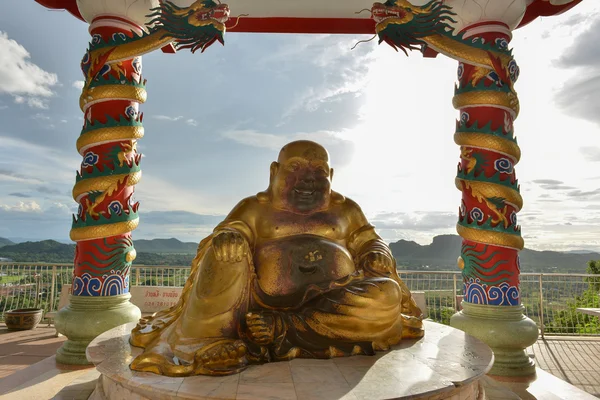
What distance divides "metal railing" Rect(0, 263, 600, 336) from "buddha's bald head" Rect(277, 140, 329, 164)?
15.3ft

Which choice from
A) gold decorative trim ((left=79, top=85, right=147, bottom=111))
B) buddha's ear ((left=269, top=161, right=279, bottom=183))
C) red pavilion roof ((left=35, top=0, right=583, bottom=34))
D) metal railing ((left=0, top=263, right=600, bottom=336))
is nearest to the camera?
buddha's ear ((left=269, top=161, right=279, bottom=183))

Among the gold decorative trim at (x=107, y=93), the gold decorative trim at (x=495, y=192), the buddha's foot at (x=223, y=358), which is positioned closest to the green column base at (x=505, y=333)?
the gold decorative trim at (x=495, y=192)

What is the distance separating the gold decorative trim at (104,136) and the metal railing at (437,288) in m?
3.30

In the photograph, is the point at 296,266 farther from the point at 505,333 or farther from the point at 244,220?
the point at 505,333

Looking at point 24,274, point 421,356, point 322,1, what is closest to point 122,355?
point 421,356

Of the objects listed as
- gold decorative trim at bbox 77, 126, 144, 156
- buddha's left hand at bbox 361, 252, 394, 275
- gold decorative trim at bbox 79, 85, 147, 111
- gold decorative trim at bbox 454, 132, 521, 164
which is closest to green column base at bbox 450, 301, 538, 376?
gold decorative trim at bbox 454, 132, 521, 164

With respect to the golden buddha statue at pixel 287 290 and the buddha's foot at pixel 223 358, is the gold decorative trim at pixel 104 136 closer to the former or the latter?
the golden buddha statue at pixel 287 290

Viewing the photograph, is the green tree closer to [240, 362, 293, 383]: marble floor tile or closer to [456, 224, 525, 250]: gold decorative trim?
[456, 224, 525, 250]: gold decorative trim

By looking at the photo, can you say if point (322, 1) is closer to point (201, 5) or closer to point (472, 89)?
point (201, 5)

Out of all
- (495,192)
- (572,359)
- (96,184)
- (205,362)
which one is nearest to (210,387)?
(205,362)

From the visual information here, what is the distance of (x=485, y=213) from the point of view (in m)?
4.50

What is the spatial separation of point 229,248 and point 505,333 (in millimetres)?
3290

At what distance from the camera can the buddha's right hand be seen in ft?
8.39

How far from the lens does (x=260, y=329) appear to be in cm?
252
